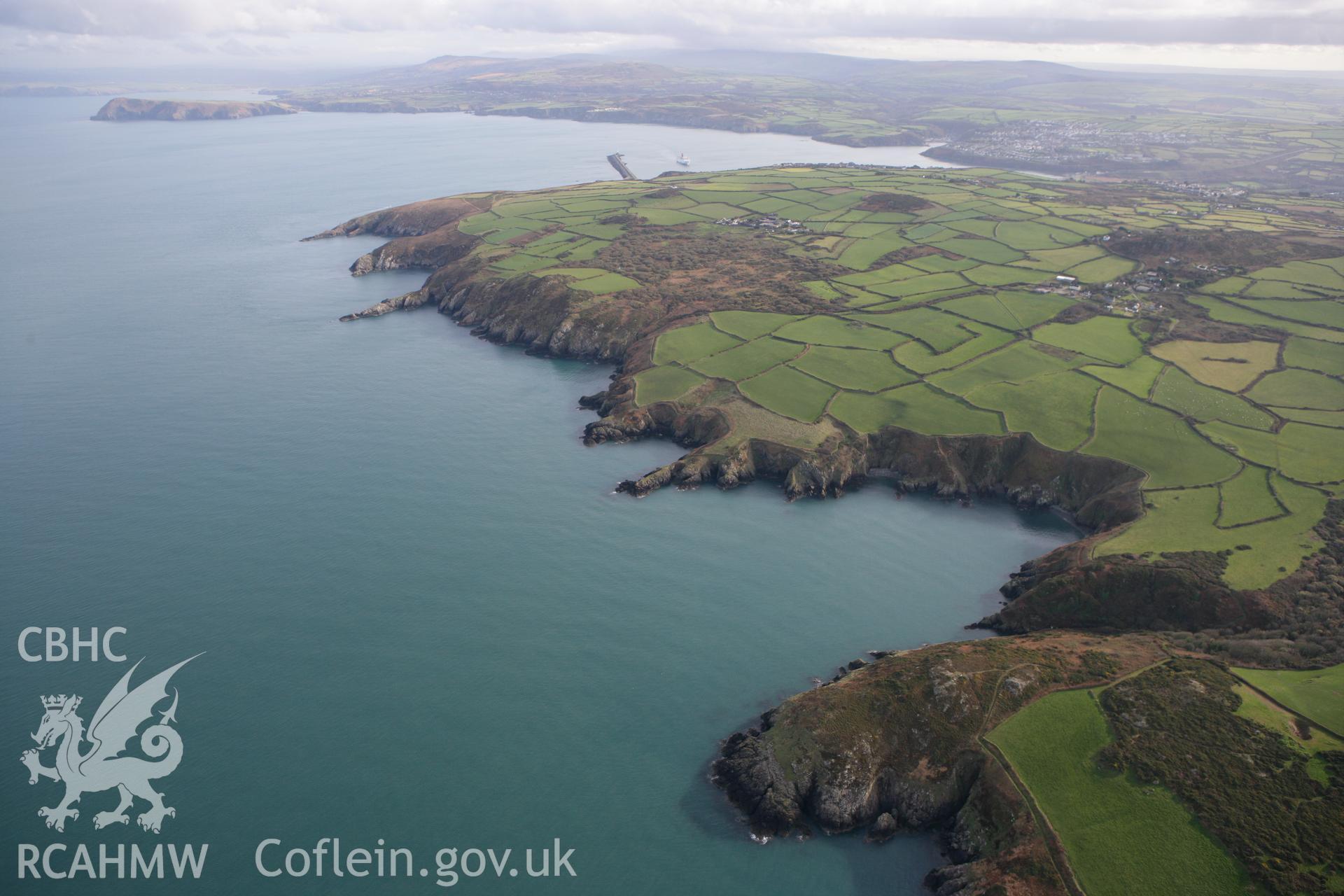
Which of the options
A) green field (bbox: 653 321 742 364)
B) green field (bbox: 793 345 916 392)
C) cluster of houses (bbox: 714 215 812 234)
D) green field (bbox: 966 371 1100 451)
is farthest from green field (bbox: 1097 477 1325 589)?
cluster of houses (bbox: 714 215 812 234)

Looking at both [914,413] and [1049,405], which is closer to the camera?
[1049,405]

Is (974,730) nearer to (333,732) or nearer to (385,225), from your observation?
(333,732)

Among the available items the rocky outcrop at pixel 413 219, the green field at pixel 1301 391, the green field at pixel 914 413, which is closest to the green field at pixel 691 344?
the green field at pixel 914 413

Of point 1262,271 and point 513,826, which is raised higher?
point 1262,271

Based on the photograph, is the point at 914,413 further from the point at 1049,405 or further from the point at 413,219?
the point at 413,219

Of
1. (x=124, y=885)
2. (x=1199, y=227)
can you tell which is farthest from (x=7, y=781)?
(x=1199, y=227)

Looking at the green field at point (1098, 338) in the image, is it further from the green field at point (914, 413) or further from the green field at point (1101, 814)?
the green field at point (1101, 814)

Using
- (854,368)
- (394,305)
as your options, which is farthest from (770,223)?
(394,305)

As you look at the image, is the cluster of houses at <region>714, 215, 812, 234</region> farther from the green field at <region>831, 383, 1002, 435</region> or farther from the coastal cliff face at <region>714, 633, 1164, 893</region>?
the coastal cliff face at <region>714, 633, 1164, 893</region>
